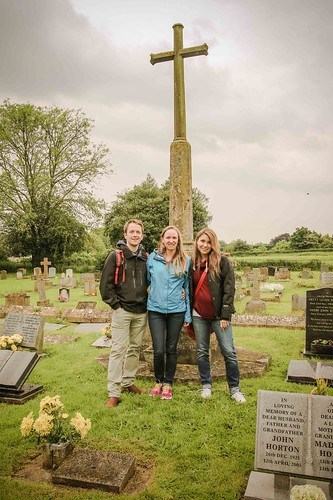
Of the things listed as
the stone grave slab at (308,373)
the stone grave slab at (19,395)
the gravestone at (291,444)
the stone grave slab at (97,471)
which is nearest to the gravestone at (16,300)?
the stone grave slab at (19,395)

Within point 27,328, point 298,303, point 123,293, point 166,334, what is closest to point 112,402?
point 166,334

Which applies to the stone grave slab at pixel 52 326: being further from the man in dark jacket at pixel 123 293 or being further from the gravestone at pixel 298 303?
the gravestone at pixel 298 303

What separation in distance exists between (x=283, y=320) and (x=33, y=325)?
616 cm

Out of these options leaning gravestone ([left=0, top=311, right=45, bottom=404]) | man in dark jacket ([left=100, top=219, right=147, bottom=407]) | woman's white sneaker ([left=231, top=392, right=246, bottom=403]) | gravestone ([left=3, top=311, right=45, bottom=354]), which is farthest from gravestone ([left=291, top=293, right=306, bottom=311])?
leaning gravestone ([left=0, top=311, right=45, bottom=404])

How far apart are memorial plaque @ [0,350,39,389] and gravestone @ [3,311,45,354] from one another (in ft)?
4.45

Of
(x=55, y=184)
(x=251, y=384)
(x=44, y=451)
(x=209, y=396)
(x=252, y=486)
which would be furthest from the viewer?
(x=55, y=184)

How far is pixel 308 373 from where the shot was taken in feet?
17.1

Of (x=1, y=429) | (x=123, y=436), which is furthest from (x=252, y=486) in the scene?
(x=1, y=429)

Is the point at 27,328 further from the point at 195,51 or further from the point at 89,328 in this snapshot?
the point at 195,51

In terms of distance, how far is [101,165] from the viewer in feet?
100

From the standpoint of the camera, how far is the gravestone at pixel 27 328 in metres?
6.64

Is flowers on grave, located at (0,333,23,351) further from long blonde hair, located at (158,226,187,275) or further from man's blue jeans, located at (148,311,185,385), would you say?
long blonde hair, located at (158,226,187,275)

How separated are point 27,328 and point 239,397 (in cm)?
418

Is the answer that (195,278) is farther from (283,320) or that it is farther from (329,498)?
(283,320)
